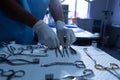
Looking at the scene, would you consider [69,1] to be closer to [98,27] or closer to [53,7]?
[98,27]

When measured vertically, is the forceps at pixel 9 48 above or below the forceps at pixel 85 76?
above

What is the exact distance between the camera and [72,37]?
3.34 feet

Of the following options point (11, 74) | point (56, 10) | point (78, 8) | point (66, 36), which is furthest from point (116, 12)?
point (11, 74)

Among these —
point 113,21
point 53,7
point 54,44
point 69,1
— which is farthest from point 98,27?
point 54,44

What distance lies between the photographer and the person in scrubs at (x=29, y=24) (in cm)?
88

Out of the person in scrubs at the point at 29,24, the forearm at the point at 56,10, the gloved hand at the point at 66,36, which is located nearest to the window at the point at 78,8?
the forearm at the point at 56,10

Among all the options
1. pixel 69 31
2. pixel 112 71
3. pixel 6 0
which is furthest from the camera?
pixel 69 31

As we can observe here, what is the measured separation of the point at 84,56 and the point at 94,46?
23cm

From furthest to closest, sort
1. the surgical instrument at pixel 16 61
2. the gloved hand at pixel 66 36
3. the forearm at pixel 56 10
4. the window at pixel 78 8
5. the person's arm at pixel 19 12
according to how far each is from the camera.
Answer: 1. the window at pixel 78 8
2. the forearm at pixel 56 10
3. the gloved hand at pixel 66 36
4. the person's arm at pixel 19 12
5. the surgical instrument at pixel 16 61

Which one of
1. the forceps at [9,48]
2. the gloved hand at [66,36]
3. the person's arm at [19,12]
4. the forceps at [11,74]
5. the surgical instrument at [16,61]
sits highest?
the person's arm at [19,12]

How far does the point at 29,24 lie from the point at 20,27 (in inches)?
8.1

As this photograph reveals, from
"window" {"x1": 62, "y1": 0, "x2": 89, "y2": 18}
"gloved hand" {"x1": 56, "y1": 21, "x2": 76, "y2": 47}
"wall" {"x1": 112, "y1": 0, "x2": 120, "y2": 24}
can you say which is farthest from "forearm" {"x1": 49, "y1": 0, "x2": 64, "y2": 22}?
"wall" {"x1": 112, "y1": 0, "x2": 120, "y2": 24}

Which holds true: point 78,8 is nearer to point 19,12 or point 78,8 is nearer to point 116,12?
point 116,12

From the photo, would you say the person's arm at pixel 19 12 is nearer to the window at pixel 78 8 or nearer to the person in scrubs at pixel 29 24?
the person in scrubs at pixel 29 24
